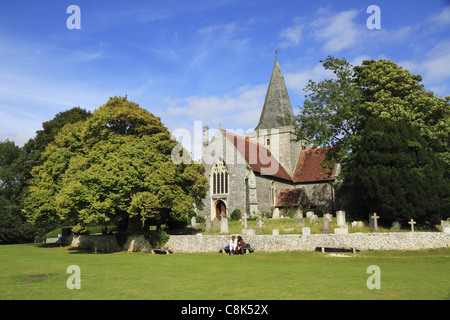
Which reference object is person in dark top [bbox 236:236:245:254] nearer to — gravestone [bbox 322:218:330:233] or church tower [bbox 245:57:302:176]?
gravestone [bbox 322:218:330:233]

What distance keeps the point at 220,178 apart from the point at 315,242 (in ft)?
64.5

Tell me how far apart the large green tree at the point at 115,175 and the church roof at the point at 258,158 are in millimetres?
10757

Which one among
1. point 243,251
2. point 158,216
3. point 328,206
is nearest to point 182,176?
point 158,216

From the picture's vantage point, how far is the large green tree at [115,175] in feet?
69.5

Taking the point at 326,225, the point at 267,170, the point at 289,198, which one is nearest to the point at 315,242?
the point at 326,225

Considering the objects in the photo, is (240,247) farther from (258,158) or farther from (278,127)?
(278,127)

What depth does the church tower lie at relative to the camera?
143ft

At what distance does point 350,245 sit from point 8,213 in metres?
37.1

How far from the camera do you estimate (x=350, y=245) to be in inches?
724

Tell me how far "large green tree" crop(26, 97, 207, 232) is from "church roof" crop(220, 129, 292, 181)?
10757mm

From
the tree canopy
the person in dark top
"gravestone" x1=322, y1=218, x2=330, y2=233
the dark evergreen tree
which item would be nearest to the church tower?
the tree canopy
